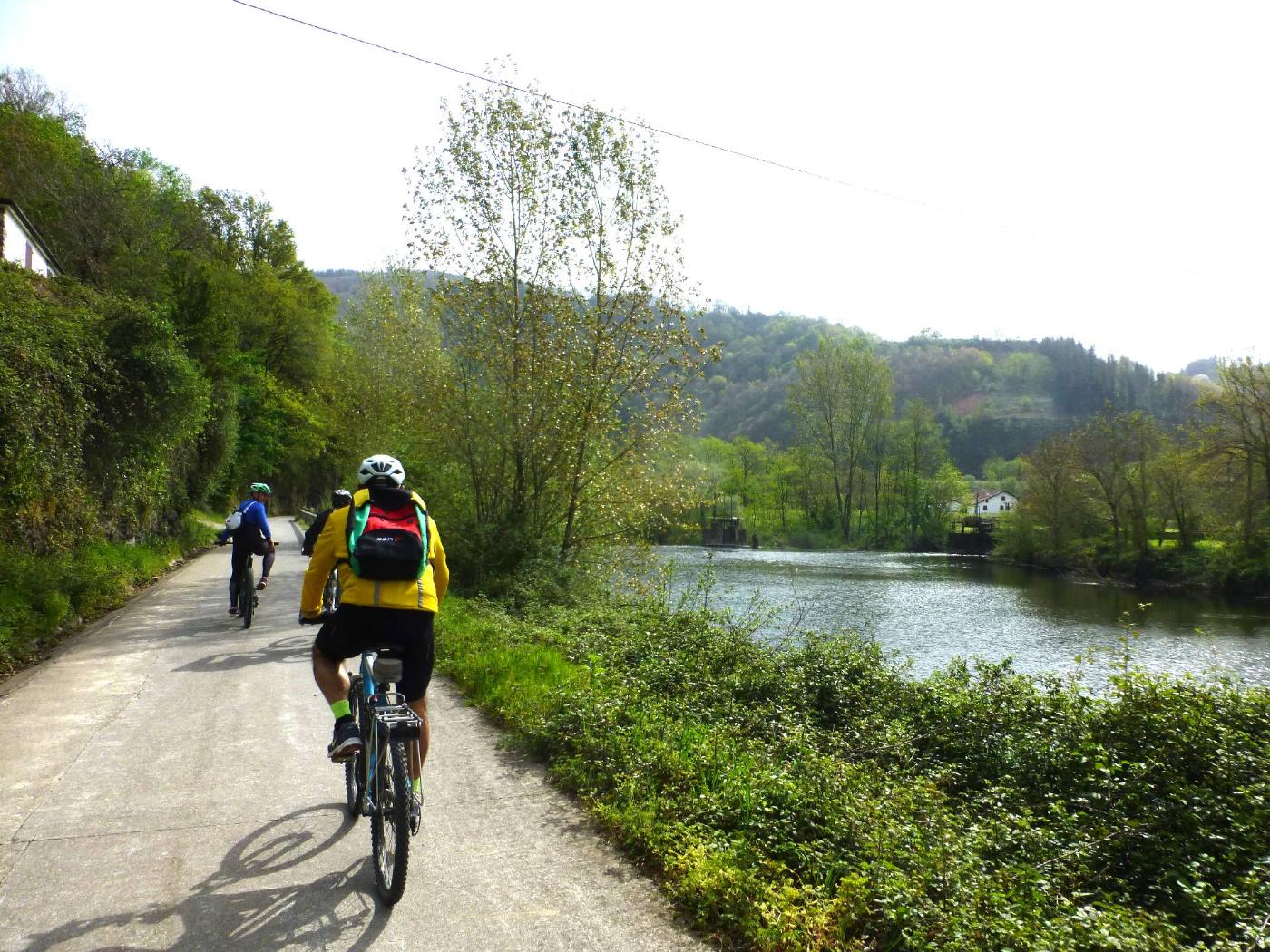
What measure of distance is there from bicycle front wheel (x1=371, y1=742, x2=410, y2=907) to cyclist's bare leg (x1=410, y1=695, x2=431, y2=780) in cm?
8

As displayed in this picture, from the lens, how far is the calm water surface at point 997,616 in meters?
17.2

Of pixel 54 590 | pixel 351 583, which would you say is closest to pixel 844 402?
pixel 54 590

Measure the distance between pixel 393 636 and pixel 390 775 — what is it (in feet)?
2.09

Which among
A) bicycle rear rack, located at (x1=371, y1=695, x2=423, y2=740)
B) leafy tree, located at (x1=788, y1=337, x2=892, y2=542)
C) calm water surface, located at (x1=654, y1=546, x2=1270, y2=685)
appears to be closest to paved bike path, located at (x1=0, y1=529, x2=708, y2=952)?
bicycle rear rack, located at (x1=371, y1=695, x2=423, y2=740)

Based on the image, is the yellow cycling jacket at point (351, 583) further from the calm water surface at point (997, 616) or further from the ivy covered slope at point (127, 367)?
the calm water surface at point (997, 616)

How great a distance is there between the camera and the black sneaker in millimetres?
4070

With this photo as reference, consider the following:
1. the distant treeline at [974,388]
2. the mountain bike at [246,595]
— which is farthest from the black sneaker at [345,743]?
the distant treeline at [974,388]

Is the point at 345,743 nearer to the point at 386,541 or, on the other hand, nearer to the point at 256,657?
the point at 386,541

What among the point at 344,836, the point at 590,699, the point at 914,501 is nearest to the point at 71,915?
the point at 344,836

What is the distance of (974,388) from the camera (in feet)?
563

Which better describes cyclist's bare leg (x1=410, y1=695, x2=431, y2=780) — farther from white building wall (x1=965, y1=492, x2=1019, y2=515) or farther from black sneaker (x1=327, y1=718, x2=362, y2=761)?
white building wall (x1=965, y1=492, x2=1019, y2=515)

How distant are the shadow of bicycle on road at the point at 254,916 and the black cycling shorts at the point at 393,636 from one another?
923mm

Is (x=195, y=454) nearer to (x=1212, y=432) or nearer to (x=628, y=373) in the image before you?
(x=628, y=373)

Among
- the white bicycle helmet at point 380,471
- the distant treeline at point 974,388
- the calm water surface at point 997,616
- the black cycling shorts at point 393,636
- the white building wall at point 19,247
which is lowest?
the calm water surface at point 997,616
